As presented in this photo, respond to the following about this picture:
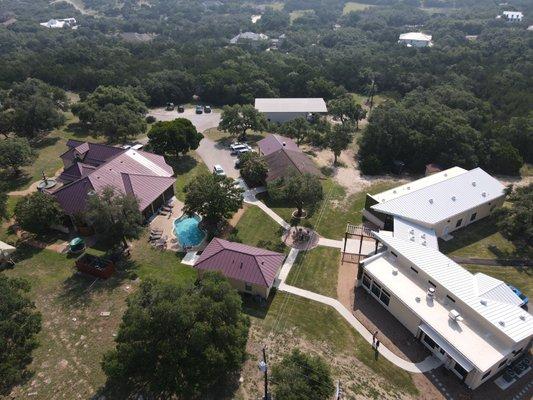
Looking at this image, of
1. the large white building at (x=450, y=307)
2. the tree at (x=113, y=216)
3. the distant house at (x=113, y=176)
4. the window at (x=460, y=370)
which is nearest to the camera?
the window at (x=460, y=370)

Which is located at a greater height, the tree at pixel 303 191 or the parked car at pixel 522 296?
the tree at pixel 303 191

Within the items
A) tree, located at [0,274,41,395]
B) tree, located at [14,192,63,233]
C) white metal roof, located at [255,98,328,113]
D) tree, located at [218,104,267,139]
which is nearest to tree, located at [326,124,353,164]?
tree, located at [218,104,267,139]

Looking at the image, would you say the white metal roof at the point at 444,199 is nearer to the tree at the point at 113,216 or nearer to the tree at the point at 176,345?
the tree at the point at 176,345

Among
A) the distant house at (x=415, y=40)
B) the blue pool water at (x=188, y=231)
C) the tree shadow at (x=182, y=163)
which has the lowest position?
the distant house at (x=415, y=40)

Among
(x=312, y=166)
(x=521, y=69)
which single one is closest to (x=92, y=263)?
(x=312, y=166)

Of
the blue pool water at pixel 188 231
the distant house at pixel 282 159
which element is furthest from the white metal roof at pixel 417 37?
the blue pool water at pixel 188 231

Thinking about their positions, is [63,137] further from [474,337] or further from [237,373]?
[474,337]
